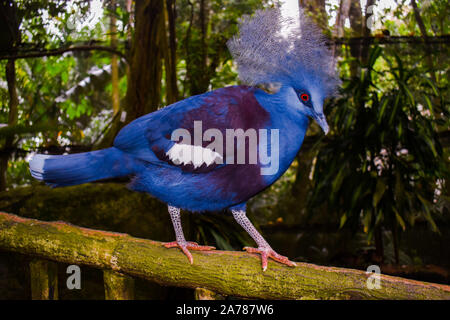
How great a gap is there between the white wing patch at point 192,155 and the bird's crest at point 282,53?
23cm

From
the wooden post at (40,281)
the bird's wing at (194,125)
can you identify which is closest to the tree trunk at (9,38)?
the wooden post at (40,281)

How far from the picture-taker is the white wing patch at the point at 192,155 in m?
1.02

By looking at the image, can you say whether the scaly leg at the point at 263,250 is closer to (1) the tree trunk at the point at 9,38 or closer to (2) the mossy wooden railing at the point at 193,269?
(2) the mossy wooden railing at the point at 193,269

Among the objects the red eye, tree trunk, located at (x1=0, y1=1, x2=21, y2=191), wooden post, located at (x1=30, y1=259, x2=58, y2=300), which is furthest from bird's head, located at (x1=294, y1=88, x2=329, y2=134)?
tree trunk, located at (x1=0, y1=1, x2=21, y2=191)

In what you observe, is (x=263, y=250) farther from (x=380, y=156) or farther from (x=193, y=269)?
(x=380, y=156)

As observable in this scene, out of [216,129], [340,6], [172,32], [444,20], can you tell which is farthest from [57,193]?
[444,20]

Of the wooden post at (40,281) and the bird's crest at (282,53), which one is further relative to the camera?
the wooden post at (40,281)

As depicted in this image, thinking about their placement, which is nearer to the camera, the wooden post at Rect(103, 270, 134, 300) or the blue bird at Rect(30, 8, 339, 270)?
the blue bird at Rect(30, 8, 339, 270)

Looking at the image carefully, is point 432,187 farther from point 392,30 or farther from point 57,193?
point 57,193

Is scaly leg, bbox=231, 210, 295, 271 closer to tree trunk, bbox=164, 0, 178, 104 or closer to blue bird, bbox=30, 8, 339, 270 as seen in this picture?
blue bird, bbox=30, 8, 339, 270

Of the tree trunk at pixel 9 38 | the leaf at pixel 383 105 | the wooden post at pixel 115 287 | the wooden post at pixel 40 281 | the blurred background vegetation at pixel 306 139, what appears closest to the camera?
the wooden post at pixel 115 287

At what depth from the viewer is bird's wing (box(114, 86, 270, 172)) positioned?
1.03 m

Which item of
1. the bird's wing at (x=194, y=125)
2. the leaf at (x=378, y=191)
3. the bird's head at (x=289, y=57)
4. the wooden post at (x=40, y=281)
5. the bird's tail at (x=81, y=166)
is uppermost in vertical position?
the bird's head at (x=289, y=57)

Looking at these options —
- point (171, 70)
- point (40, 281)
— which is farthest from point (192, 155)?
point (171, 70)
